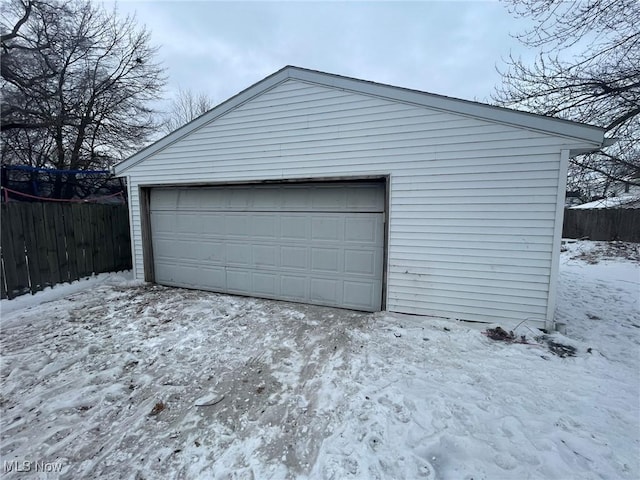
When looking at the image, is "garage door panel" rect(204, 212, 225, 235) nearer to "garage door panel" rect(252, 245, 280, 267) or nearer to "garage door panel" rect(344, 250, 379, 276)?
"garage door panel" rect(252, 245, 280, 267)

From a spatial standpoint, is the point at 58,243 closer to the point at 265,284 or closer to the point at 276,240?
the point at 265,284

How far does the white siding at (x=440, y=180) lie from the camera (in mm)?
4215

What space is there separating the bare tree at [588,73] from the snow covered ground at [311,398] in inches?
185

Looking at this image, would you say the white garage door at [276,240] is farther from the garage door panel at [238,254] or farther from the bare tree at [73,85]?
the bare tree at [73,85]

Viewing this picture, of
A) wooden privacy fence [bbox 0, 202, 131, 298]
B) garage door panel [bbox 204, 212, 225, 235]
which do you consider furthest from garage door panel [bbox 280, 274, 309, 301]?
wooden privacy fence [bbox 0, 202, 131, 298]

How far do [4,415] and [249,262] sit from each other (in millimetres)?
3858

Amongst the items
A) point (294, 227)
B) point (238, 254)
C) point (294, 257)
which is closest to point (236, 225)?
point (238, 254)

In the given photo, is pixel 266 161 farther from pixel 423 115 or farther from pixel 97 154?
pixel 97 154

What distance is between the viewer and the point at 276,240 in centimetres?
580

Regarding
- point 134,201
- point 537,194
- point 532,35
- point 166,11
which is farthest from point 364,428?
point 166,11

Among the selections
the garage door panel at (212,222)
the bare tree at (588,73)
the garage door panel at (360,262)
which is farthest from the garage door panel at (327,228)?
the bare tree at (588,73)

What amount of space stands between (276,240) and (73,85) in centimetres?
1112

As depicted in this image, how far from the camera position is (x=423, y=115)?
15.0ft

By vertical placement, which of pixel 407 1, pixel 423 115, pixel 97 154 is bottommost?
pixel 423 115
